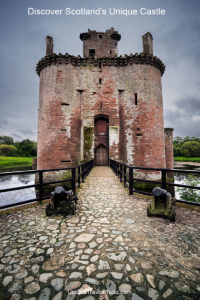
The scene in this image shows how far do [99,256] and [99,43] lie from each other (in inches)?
866

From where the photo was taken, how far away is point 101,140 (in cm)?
1506

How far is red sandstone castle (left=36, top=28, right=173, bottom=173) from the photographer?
12914 millimetres

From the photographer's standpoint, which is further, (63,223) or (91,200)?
(91,200)

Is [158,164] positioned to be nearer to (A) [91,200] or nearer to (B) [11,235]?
(A) [91,200]

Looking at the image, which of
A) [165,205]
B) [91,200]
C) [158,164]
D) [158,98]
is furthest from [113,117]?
[165,205]

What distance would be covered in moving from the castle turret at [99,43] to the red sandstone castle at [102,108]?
15.7ft

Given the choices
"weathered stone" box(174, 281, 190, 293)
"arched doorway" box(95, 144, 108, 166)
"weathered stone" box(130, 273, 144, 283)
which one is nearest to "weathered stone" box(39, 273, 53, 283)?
"weathered stone" box(130, 273, 144, 283)

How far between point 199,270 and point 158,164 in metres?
11.6

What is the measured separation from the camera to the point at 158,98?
1354 cm

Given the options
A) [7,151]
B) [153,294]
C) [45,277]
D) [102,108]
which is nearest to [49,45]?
[102,108]

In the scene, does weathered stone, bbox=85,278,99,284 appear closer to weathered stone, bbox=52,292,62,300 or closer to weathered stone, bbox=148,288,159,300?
Answer: weathered stone, bbox=52,292,62,300

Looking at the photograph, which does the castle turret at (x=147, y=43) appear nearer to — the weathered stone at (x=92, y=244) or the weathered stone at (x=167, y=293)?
the weathered stone at (x=92, y=244)

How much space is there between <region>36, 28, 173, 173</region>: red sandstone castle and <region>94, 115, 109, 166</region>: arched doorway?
0.11 metres

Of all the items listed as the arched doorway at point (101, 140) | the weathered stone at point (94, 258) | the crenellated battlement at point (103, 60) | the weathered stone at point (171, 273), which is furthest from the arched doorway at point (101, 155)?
the weathered stone at point (171, 273)
